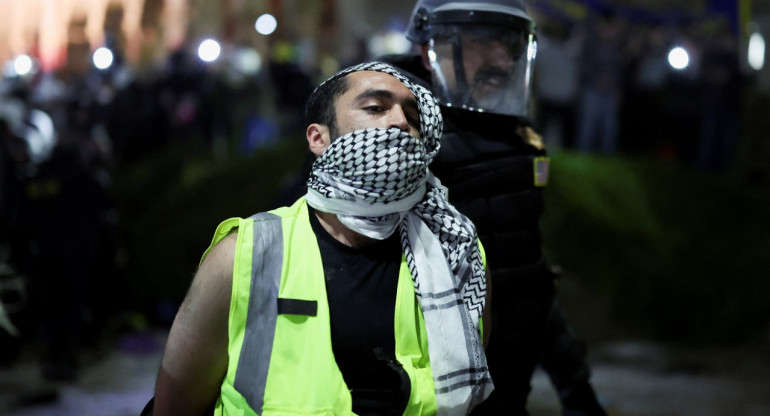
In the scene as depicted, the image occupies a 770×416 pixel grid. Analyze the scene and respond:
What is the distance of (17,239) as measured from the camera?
22.4 feet

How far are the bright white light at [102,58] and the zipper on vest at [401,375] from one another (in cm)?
1099

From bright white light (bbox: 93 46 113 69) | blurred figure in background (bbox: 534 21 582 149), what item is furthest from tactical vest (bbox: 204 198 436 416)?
bright white light (bbox: 93 46 113 69)

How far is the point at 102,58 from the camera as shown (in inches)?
486

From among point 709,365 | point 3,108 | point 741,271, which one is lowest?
point 709,365

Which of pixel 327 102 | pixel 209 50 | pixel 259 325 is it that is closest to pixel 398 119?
pixel 327 102

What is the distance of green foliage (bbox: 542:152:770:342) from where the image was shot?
24.6 feet

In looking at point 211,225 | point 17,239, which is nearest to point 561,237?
point 211,225

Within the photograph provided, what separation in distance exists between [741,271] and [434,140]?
6.13m

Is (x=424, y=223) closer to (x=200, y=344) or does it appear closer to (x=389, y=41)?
(x=200, y=344)

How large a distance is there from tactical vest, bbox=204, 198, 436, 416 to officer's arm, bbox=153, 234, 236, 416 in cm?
4

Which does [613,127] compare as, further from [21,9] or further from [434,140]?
[21,9]

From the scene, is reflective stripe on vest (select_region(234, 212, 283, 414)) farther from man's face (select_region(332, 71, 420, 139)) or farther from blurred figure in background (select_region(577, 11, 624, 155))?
blurred figure in background (select_region(577, 11, 624, 155))

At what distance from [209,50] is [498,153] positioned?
9.52 m

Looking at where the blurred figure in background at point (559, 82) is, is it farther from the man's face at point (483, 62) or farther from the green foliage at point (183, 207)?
the man's face at point (483, 62)
